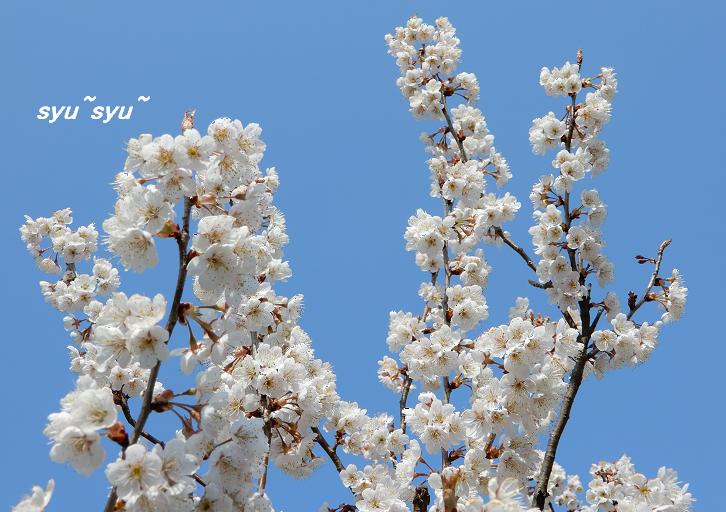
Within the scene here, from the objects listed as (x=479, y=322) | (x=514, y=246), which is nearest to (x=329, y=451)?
(x=479, y=322)

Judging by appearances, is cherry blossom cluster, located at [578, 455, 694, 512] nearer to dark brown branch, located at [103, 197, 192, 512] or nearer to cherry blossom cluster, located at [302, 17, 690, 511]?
cherry blossom cluster, located at [302, 17, 690, 511]

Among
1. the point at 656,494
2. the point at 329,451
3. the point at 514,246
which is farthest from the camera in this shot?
the point at 514,246

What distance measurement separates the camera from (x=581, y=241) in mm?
5949

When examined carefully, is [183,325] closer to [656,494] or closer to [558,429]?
[656,494]

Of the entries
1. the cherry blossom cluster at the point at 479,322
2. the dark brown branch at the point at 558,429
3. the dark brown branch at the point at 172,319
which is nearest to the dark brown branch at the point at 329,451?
the cherry blossom cluster at the point at 479,322

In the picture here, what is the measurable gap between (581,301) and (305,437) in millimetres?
2861

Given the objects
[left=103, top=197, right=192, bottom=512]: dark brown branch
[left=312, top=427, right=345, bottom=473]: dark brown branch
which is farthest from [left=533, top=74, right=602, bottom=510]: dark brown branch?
[left=103, top=197, right=192, bottom=512]: dark brown branch

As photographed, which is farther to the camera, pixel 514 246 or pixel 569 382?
pixel 514 246

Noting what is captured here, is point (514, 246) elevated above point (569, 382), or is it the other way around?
point (514, 246)

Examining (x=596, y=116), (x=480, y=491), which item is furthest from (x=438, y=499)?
(x=596, y=116)

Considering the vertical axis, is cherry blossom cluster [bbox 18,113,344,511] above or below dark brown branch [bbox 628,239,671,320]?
below

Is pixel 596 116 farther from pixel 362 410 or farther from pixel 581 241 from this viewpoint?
pixel 362 410

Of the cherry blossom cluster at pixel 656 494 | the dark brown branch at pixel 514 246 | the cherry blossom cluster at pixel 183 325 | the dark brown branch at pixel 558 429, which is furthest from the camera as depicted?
the dark brown branch at pixel 514 246

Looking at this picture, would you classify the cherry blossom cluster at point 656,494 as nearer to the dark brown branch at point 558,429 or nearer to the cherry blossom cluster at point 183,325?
the dark brown branch at point 558,429
